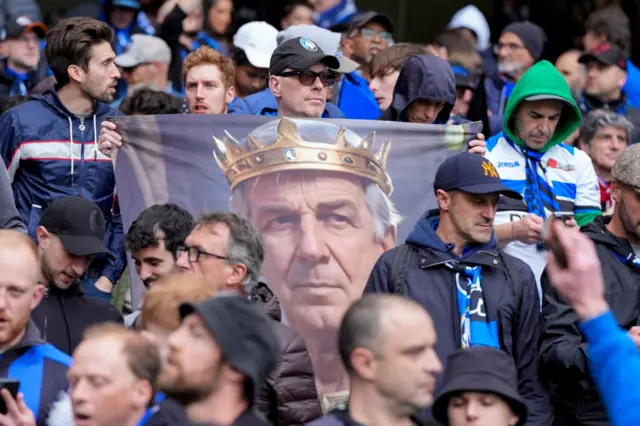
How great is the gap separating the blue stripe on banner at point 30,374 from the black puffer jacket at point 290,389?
101 cm

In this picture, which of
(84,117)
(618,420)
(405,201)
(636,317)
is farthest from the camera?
(84,117)

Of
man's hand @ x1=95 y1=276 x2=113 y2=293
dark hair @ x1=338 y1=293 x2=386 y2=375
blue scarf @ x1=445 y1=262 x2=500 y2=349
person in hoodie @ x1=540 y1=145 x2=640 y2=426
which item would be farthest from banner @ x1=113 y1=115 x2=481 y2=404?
dark hair @ x1=338 y1=293 x2=386 y2=375

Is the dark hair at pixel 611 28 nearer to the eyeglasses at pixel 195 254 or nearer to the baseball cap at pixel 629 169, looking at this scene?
the baseball cap at pixel 629 169

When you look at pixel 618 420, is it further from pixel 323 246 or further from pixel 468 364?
pixel 323 246

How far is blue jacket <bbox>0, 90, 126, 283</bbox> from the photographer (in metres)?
7.90

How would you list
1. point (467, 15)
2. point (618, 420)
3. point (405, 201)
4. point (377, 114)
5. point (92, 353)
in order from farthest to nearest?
1. point (467, 15)
2. point (377, 114)
3. point (405, 201)
4. point (92, 353)
5. point (618, 420)

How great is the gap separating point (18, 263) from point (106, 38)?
2910 mm

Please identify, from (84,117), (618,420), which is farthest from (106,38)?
(618,420)

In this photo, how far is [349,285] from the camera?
7.25 metres

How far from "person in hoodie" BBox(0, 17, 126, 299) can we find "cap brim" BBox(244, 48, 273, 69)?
1.66 m

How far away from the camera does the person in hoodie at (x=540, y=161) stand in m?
8.09

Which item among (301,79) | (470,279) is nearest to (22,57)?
(301,79)

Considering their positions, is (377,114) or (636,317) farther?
(377,114)

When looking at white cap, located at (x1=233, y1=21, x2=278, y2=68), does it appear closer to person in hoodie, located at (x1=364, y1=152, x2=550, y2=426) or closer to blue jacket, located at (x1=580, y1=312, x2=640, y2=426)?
person in hoodie, located at (x1=364, y1=152, x2=550, y2=426)
